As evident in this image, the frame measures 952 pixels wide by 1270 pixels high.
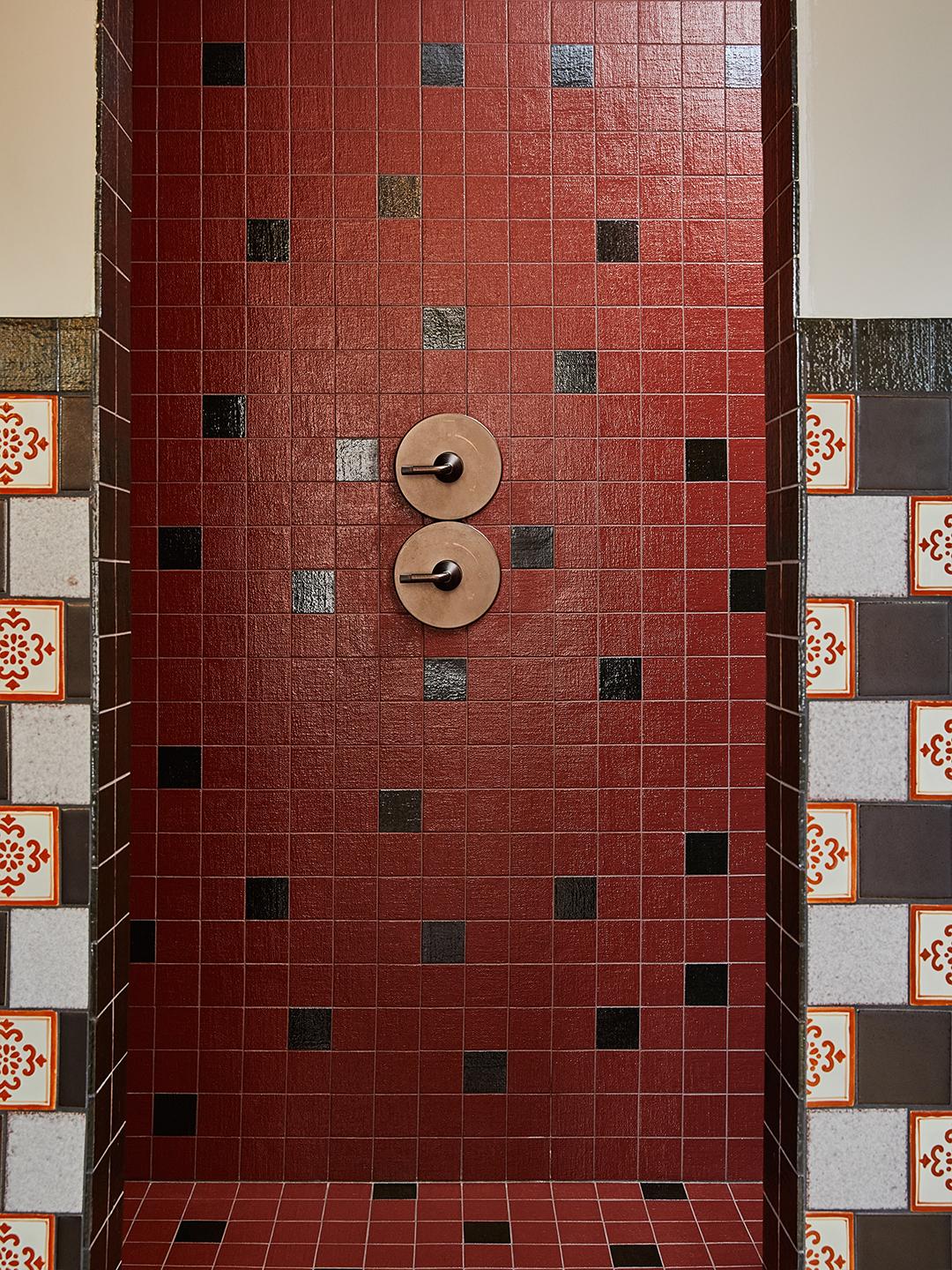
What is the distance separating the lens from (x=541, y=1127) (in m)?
2.10

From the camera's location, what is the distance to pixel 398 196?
Result: 81.7 inches

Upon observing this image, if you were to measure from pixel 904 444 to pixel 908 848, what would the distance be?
1.61 feet

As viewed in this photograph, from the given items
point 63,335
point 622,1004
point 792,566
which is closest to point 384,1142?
point 622,1004

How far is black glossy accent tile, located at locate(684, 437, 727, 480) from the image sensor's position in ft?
6.95

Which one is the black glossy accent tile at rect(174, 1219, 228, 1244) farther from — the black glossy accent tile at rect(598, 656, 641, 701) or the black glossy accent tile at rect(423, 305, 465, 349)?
the black glossy accent tile at rect(423, 305, 465, 349)

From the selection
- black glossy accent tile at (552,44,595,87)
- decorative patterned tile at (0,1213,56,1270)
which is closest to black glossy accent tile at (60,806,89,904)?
decorative patterned tile at (0,1213,56,1270)

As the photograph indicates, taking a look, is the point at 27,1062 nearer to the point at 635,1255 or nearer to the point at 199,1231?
the point at 199,1231

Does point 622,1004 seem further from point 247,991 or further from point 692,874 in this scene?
point 247,991

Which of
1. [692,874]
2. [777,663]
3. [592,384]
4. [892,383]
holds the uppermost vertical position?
[592,384]

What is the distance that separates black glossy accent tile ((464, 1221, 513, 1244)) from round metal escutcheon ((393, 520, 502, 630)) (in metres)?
1.28

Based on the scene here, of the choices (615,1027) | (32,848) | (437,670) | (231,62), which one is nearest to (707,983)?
(615,1027)

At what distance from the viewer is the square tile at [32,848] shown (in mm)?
1130

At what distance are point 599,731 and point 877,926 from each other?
1.03m

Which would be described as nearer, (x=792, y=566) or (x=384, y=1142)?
(x=792, y=566)
